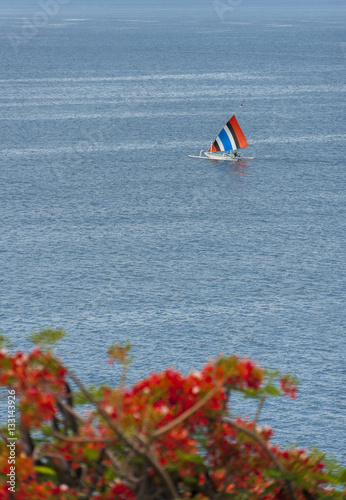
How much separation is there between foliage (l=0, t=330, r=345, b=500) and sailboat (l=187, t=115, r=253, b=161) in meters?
135

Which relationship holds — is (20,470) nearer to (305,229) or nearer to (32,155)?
(305,229)

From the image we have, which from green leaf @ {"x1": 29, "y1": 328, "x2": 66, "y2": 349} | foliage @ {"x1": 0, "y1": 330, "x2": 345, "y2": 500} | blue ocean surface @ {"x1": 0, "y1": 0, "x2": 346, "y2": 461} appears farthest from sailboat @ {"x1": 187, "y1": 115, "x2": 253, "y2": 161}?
green leaf @ {"x1": 29, "y1": 328, "x2": 66, "y2": 349}

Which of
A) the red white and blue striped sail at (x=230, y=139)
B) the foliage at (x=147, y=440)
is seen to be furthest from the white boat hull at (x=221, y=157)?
the foliage at (x=147, y=440)

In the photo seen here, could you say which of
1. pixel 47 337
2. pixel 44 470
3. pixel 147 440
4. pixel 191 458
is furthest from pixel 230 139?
pixel 147 440

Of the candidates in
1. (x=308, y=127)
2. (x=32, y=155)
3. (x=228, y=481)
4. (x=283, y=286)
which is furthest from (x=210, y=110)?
(x=228, y=481)

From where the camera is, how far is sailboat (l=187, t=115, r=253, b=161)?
152 m

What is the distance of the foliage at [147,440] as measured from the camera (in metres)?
14.3

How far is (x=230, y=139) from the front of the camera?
153m

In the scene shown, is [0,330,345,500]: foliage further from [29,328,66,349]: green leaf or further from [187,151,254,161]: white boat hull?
[187,151,254,161]: white boat hull

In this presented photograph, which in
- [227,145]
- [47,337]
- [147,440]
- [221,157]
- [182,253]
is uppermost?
[227,145]

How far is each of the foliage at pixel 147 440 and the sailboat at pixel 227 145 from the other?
135284 mm

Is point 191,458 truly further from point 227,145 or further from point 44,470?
point 227,145

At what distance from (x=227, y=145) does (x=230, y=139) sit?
1840mm

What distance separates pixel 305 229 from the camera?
375 feet
